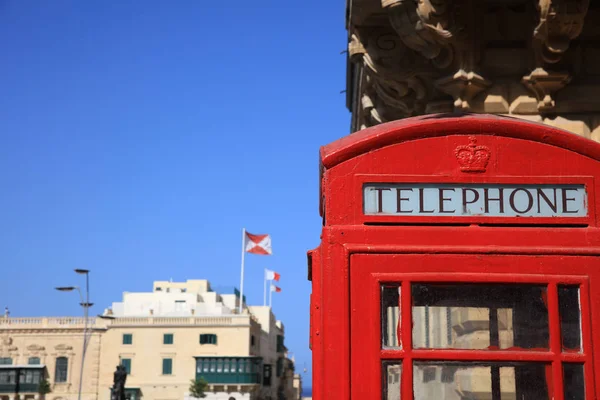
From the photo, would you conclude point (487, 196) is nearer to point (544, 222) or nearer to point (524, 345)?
point (544, 222)

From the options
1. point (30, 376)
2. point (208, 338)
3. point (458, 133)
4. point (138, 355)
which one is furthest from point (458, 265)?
point (30, 376)

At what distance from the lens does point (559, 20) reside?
20.0 feet

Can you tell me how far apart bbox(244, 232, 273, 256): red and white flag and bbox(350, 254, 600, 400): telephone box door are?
167ft

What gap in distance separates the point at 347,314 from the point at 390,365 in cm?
25

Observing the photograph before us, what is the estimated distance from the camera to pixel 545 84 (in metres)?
6.52

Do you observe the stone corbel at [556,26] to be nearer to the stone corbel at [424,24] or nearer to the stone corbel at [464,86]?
the stone corbel at [464,86]

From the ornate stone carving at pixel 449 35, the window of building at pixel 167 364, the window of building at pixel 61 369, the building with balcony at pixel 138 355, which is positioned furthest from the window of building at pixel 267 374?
the ornate stone carving at pixel 449 35

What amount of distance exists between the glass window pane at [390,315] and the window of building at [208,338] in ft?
179

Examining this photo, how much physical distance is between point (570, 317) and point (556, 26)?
3685 millimetres

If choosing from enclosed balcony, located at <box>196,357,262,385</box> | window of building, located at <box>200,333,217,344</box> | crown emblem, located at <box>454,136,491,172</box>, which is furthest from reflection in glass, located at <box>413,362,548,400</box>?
window of building, located at <box>200,333,217,344</box>

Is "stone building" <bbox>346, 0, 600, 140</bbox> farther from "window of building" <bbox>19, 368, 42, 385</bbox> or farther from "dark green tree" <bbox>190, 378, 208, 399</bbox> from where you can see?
"window of building" <bbox>19, 368, 42, 385</bbox>

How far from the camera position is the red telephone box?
3.01 metres

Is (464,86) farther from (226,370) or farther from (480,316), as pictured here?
(226,370)

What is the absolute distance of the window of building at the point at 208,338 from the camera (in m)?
56.4
